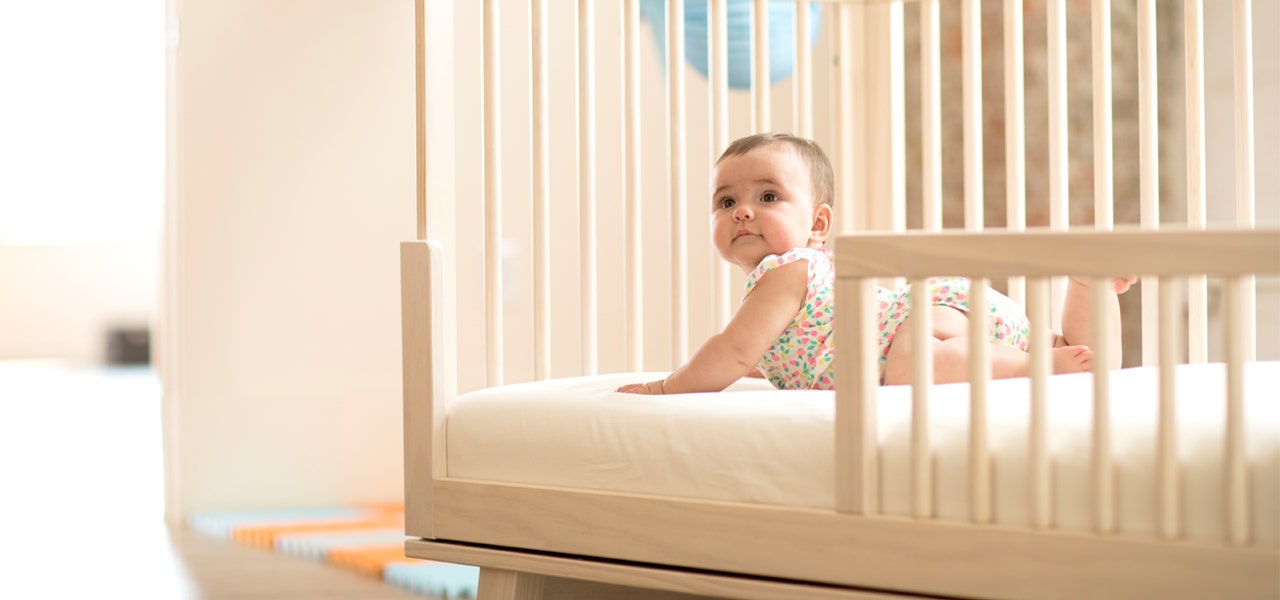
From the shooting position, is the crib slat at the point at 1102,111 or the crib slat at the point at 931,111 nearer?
the crib slat at the point at 1102,111

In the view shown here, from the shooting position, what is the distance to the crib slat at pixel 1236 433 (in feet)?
2.74

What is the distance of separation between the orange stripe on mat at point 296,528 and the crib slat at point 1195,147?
1.15 m

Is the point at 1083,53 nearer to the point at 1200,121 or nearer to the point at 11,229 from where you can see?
the point at 1200,121

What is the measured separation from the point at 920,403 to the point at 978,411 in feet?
0.13

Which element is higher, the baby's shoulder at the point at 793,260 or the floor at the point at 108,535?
the baby's shoulder at the point at 793,260

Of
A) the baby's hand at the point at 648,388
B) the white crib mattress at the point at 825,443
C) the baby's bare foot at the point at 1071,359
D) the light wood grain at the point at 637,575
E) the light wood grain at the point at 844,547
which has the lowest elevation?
the light wood grain at the point at 637,575

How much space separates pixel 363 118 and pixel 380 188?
120 millimetres

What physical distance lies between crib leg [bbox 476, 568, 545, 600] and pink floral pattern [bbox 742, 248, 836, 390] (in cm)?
31

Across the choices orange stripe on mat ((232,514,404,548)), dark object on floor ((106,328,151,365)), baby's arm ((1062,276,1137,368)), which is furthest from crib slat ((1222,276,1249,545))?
dark object on floor ((106,328,151,365))

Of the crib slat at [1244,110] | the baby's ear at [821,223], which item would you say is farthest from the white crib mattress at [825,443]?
the crib slat at [1244,110]

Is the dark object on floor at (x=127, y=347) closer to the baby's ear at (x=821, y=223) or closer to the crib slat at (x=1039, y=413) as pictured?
the baby's ear at (x=821, y=223)

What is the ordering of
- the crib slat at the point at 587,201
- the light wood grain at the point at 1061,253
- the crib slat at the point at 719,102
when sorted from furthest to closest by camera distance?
the crib slat at the point at 719,102, the crib slat at the point at 587,201, the light wood grain at the point at 1061,253

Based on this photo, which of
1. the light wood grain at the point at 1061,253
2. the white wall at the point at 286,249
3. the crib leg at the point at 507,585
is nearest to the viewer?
the light wood grain at the point at 1061,253

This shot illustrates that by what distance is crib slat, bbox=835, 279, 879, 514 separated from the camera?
3.13 ft
